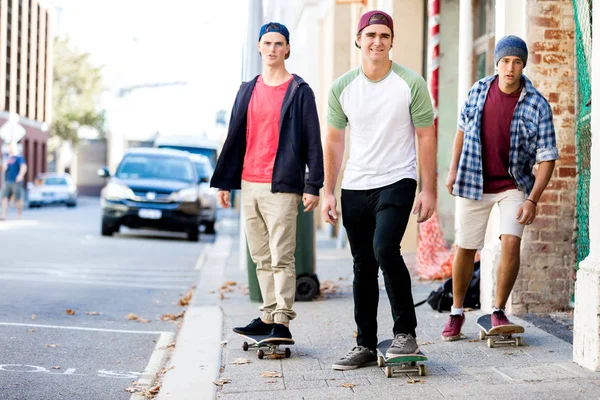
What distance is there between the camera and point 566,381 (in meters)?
4.92

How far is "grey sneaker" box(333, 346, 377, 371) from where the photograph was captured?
5418 millimetres

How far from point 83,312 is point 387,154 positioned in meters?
4.25

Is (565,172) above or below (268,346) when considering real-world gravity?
above

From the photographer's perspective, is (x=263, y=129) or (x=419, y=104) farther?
(x=263, y=129)

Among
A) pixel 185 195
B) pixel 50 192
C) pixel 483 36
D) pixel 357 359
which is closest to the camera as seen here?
pixel 357 359

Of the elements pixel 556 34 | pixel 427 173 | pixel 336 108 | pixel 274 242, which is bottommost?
pixel 274 242

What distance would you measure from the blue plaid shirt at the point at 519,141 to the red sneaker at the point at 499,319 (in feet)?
2.38

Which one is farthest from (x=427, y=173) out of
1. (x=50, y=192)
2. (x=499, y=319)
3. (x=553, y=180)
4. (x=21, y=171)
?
(x=50, y=192)

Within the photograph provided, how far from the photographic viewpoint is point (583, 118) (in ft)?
22.8

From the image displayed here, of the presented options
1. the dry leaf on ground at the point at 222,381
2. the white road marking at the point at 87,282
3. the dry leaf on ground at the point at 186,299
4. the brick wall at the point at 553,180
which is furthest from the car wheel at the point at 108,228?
the dry leaf on ground at the point at 222,381

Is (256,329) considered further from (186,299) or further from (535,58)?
(186,299)

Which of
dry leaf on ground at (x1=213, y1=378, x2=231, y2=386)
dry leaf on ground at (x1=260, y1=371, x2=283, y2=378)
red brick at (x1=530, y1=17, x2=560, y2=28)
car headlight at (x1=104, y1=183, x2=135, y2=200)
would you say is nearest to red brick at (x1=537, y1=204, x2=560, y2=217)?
red brick at (x1=530, y1=17, x2=560, y2=28)

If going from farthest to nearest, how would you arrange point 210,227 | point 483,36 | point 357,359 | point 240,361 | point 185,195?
point 210,227, point 185,195, point 483,36, point 240,361, point 357,359

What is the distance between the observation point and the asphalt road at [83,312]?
567 cm
